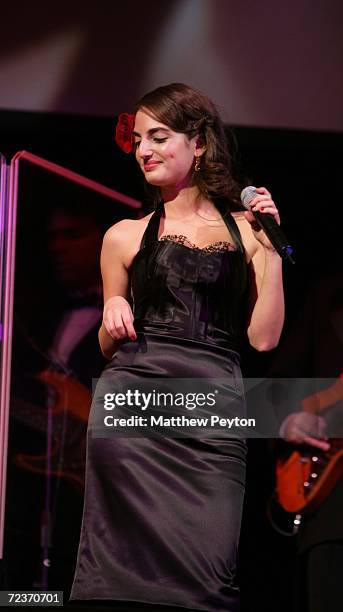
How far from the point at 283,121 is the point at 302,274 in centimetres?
44

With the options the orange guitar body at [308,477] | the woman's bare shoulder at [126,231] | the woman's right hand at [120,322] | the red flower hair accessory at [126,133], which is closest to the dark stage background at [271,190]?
the orange guitar body at [308,477]

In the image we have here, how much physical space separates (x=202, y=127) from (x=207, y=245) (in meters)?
0.27

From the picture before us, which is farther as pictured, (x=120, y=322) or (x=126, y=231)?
(x=126, y=231)

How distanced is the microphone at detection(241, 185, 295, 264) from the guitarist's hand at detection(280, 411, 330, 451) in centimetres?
97

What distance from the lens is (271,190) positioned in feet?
8.03

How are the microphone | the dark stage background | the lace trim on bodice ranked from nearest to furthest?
the microphone, the lace trim on bodice, the dark stage background

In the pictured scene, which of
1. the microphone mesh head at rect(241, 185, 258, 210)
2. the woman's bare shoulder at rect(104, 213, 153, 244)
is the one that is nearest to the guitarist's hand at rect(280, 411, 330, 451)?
the woman's bare shoulder at rect(104, 213, 153, 244)

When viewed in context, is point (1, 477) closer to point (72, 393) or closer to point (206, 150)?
point (72, 393)

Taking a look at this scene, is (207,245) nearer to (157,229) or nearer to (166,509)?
(157,229)

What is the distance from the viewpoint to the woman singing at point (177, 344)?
4.94 feet

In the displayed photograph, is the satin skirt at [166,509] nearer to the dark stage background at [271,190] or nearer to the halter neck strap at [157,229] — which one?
the halter neck strap at [157,229]

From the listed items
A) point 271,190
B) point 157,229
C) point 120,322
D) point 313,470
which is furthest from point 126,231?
point 313,470

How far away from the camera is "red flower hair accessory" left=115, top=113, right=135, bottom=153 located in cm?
184

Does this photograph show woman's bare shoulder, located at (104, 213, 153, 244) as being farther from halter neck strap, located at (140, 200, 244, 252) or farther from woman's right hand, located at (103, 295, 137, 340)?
woman's right hand, located at (103, 295, 137, 340)
